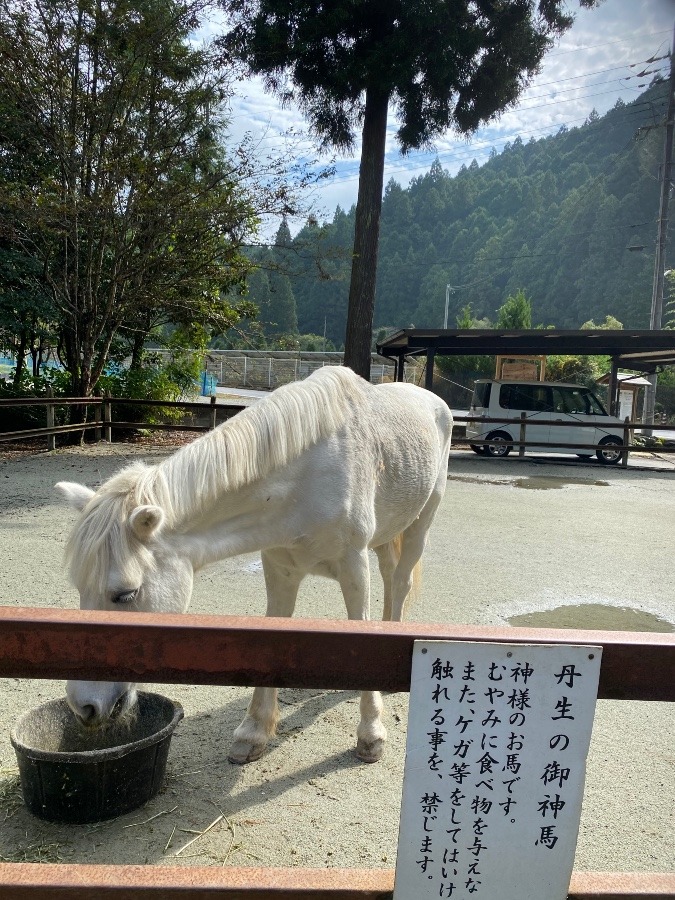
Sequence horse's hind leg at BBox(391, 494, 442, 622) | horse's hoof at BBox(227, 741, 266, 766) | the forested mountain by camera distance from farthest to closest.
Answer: the forested mountain
horse's hind leg at BBox(391, 494, 442, 622)
horse's hoof at BBox(227, 741, 266, 766)

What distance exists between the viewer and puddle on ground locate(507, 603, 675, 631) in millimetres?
4320

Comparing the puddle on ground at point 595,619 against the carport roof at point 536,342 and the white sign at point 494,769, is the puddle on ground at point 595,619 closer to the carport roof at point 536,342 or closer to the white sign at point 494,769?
the white sign at point 494,769

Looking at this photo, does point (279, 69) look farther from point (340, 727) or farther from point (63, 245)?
point (340, 727)

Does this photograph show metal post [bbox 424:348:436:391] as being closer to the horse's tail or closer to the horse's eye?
the horse's tail

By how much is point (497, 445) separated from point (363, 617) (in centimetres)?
1250

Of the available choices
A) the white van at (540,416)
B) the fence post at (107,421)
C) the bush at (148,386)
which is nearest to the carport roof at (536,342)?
the white van at (540,416)

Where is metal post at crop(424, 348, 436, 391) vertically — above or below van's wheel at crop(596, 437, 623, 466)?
above

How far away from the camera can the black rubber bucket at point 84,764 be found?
7.10ft

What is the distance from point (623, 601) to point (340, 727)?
2917 millimetres

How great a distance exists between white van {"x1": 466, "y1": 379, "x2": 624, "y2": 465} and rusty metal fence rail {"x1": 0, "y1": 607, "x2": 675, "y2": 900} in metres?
13.6

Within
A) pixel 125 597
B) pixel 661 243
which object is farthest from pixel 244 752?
pixel 661 243

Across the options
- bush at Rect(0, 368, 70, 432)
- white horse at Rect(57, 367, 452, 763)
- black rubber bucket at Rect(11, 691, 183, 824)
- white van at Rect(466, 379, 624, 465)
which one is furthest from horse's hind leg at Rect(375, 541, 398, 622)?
white van at Rect(466, 379, 624, 465)

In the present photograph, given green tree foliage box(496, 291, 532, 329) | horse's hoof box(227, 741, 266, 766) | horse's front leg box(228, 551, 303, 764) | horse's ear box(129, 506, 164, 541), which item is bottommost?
horse's hoof box(227, 741, 266, 766)

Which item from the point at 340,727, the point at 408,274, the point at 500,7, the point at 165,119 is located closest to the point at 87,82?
the point at 165,119
